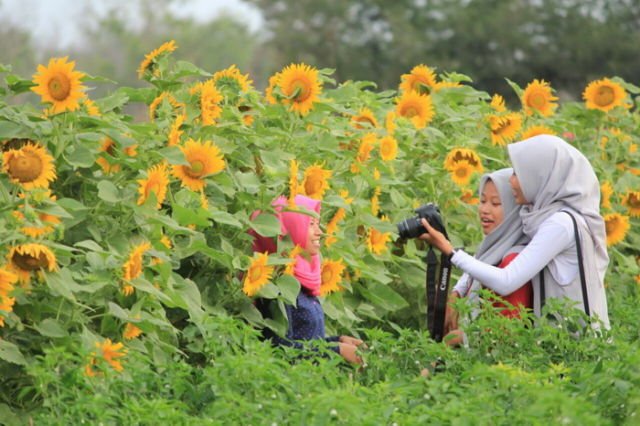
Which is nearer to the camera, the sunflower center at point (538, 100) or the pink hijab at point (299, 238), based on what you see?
the pink hijab at point (299, 238)

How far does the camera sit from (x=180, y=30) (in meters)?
51.3

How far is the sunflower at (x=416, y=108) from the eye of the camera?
6.17 metres

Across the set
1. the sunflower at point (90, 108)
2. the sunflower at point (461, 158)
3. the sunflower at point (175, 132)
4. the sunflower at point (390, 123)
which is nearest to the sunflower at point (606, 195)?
the sunflower at point (461, 158)

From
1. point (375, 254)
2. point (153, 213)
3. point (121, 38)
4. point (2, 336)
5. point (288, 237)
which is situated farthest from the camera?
point (121, 38)

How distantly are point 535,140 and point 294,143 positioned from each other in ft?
3.07

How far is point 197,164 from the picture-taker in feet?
14.5

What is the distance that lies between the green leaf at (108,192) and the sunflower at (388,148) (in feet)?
5.18

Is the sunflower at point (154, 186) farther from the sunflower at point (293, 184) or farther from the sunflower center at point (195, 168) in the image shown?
the sunflower at point (293, 184)

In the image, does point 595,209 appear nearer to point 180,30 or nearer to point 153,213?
point 153,213

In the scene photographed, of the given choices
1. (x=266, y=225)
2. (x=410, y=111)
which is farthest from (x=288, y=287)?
(x=410, y=111)

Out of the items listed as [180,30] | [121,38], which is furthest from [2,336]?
[180,30]

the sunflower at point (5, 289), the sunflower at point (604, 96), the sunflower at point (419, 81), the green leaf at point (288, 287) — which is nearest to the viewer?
the sunflower at point (5, 289)

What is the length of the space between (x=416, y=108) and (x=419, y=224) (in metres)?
1.54

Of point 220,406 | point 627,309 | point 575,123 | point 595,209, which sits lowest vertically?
point 220,406
